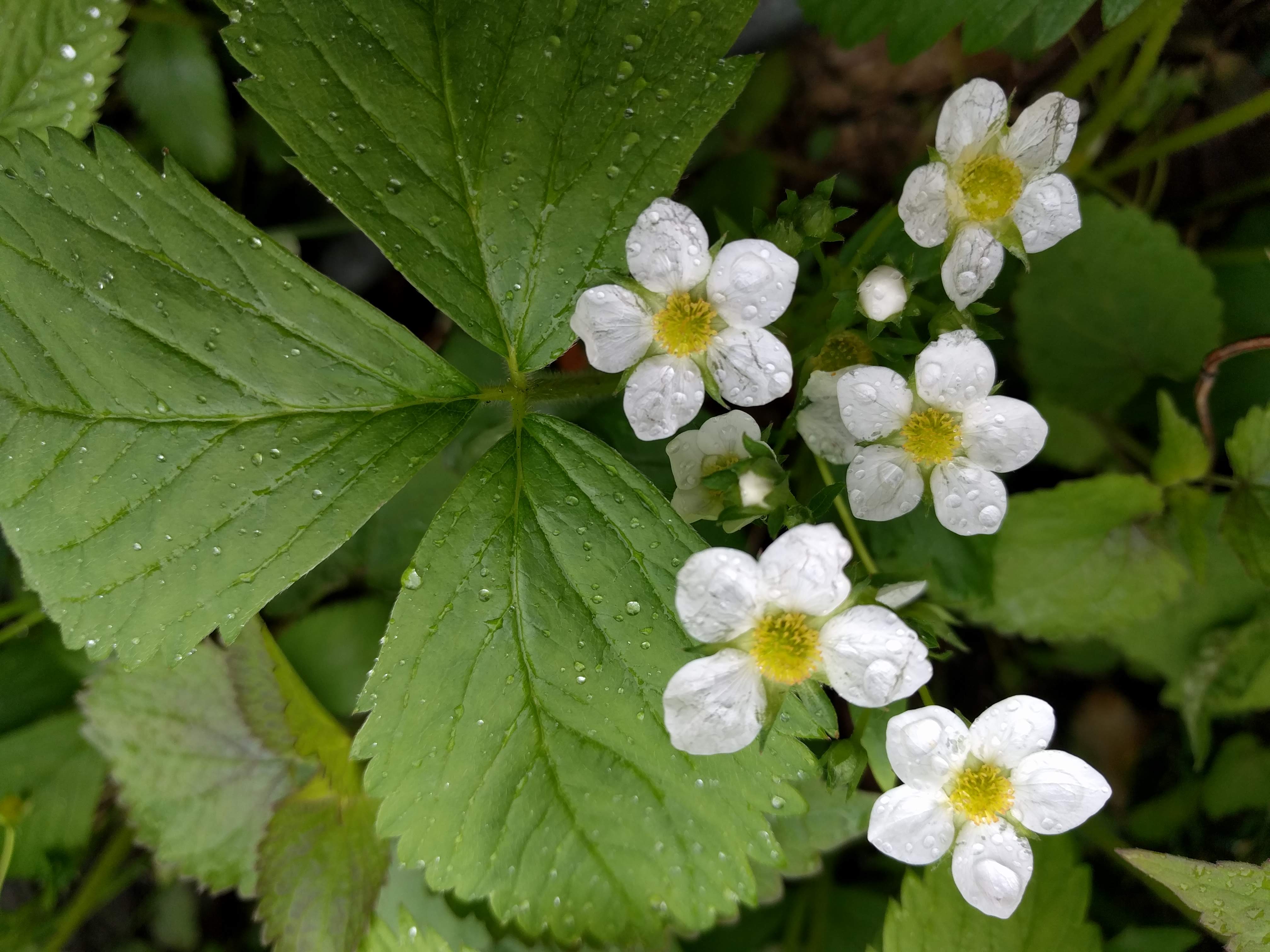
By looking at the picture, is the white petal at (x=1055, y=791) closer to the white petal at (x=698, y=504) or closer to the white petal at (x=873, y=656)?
the white petal at (x=873, y=656)

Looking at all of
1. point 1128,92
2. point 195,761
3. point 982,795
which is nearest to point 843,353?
point 982,795

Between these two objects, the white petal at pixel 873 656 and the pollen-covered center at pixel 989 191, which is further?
the pollen-covered center at pixel 989 191

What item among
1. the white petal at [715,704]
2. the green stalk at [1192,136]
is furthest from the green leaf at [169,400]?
the green stalk at [1192,136]

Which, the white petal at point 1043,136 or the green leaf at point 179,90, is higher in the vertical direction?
the green leaf at point 179,90

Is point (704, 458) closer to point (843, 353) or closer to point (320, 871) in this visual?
point (843, 353)

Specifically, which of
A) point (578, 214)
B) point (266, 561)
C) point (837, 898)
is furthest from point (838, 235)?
point (837, 898)

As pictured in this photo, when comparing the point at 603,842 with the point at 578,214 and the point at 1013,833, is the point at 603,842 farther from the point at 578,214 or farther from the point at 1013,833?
the point at 578,214

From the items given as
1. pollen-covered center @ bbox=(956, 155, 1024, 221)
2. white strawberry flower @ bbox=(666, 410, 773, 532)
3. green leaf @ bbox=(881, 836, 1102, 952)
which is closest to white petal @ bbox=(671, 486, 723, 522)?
white strawberry flower @ bbox=(666, 410, 773, 532)

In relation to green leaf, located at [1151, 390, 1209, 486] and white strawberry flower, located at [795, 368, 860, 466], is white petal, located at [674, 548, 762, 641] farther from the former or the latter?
green leaf, located at [1151, 390, 1209, 486]
